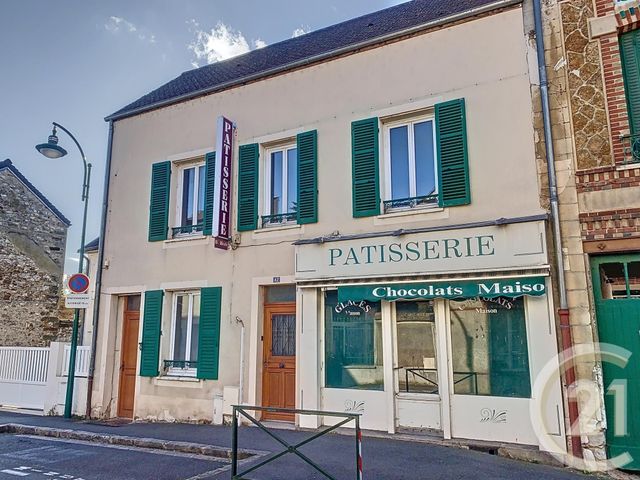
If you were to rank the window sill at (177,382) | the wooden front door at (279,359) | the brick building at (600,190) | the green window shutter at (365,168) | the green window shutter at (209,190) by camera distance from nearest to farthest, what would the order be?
1. the brick building at (600,190)
2. the green window shutter at (365,168)
3. the wooden front door at (279,359)
4. the window sill at (177,382)
5. the green window shutter at (209,190)

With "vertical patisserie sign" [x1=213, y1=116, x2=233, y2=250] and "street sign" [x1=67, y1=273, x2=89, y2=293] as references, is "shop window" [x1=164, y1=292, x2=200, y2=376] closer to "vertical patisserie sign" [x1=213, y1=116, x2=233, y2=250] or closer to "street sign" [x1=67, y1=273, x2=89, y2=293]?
"vertical patisserie sign" [x1=213, y1=116, x2=233, y2=250]

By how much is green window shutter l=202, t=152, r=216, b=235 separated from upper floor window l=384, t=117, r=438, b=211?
365cm

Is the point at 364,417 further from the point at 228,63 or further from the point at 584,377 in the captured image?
the point at 228,63

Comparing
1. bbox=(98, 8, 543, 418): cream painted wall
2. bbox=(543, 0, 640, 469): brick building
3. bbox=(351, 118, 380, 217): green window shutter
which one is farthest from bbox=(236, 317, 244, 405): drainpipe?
bbox=(543, 0, 640, 469): brick building

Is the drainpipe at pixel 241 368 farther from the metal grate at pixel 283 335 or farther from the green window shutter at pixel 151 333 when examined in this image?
the green window shutter at pixel 151 333

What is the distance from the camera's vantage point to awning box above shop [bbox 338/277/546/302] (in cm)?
696

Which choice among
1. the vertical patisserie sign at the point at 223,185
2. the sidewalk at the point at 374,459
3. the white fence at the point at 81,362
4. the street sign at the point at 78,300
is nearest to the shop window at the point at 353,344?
the sidewalk at the point at 374,459

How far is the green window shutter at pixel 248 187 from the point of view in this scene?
9.60m

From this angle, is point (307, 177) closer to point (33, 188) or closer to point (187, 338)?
point (187, 338)

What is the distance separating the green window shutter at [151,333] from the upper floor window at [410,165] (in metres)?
5.18

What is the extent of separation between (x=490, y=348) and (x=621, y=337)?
1.70 m

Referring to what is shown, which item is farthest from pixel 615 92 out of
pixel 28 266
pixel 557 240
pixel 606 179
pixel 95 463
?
pixel 28 266

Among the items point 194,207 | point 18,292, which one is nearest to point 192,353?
point 194,207

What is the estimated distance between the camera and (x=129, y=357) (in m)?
10.8
